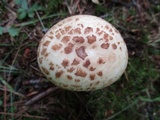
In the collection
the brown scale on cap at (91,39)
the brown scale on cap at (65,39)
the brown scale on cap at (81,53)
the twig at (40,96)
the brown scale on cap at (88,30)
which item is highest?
the brown scale on cap at (88,30)

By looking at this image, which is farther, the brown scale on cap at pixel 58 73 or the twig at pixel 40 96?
the twig at pixel 40 96

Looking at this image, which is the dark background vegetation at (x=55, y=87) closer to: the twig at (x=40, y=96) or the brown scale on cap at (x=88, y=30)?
the twig at (x=40, y=96)

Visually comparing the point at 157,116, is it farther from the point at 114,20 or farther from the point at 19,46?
the point at 19,46

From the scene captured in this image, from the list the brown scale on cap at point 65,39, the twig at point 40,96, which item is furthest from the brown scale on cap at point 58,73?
the twig at point 40,96

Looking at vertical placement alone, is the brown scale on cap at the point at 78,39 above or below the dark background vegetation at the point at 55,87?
above

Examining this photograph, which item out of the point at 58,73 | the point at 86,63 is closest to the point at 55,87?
the point at 58,73

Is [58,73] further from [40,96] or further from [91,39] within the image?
[40,96]

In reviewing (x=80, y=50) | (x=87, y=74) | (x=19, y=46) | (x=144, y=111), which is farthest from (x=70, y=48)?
(x=144, y=111)
